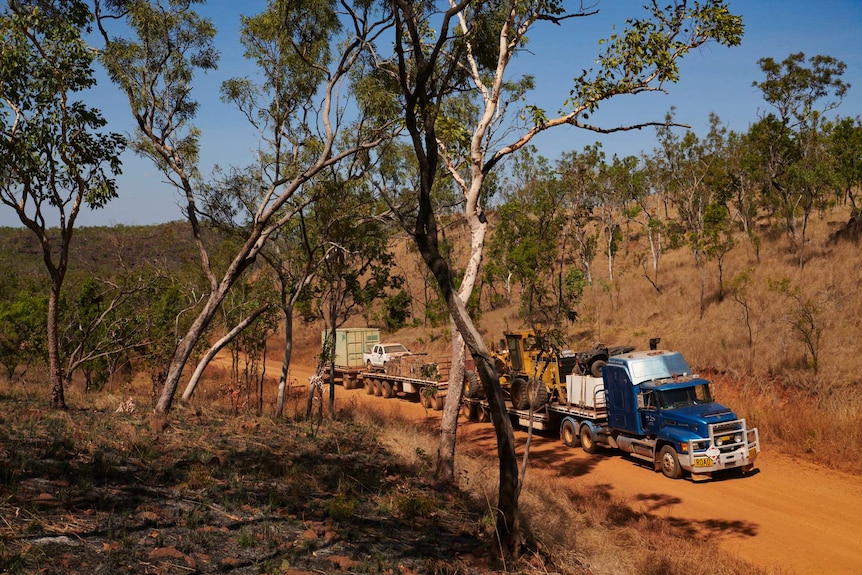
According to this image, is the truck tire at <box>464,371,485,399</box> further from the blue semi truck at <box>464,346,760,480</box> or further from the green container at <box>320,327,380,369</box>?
the green container at <box>320,327,380,369</box>

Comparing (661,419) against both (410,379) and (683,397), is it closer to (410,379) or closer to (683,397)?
(683,397)

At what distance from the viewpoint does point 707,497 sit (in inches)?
524

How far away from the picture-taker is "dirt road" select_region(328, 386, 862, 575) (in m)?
10.2

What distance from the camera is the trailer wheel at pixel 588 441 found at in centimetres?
1759

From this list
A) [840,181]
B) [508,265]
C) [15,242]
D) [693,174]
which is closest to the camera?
[840,181]

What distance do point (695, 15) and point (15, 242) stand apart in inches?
4312

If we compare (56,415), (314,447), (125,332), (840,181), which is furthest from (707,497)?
(840,181)

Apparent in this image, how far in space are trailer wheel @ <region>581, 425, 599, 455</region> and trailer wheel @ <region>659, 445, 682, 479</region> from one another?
257cm

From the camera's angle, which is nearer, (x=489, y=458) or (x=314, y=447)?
(x=314, y=447)

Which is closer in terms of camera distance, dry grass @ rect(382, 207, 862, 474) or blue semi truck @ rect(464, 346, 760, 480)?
blue semi truck @ rect(464, 346, 760, 480)

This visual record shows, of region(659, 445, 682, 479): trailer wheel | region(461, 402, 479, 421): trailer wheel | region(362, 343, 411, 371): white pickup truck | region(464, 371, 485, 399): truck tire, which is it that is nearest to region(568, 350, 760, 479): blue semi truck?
region(659, 445, 682, 479): trailer wheel

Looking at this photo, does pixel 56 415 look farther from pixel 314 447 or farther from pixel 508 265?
pixel 508 265

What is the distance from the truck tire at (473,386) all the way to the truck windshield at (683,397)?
8.45 metres

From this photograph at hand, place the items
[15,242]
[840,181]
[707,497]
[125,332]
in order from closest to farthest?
[707,497], [125,332], [840,181], [15,242]
